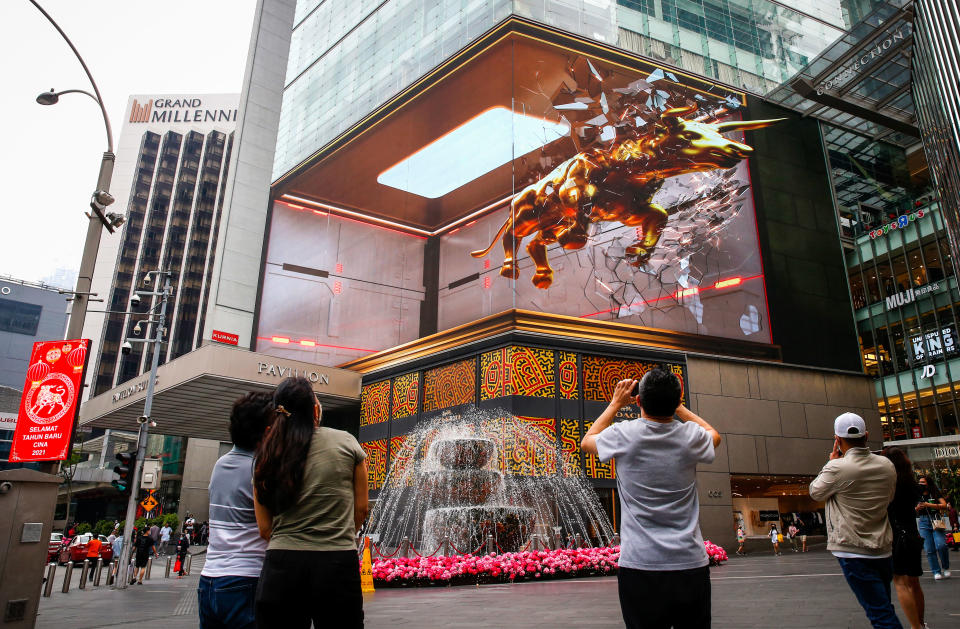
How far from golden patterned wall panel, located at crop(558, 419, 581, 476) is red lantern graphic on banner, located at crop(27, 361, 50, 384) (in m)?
14.3

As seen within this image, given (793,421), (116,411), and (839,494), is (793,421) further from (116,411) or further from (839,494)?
(116,411)

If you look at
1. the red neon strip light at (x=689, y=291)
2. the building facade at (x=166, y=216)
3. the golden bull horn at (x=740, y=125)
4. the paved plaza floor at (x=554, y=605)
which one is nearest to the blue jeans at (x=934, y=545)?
the paved plaza floor at (x=554, y=605)

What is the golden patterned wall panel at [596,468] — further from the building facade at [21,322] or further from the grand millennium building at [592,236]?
the building facade at [21,322]

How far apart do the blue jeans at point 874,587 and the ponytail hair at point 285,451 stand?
3.51m

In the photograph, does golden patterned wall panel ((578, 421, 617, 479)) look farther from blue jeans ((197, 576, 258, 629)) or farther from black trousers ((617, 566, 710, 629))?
black trousers ((617, 566, 710, 629))

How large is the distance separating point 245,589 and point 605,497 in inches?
715

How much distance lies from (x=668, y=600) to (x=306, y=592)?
149 cm

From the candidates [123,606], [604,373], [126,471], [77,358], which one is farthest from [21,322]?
[77,358]

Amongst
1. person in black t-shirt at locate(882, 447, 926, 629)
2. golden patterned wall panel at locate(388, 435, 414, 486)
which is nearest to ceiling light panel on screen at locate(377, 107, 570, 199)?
golden patterned wall panel at locate(388, 435, 414, 486)

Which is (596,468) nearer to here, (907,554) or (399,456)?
(399,456)

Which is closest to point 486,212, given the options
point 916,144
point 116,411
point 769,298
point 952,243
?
point 769,298

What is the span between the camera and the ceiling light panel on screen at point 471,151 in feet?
75.4

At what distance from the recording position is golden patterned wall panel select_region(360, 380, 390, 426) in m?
25.0

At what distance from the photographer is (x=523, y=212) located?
74.3ft
